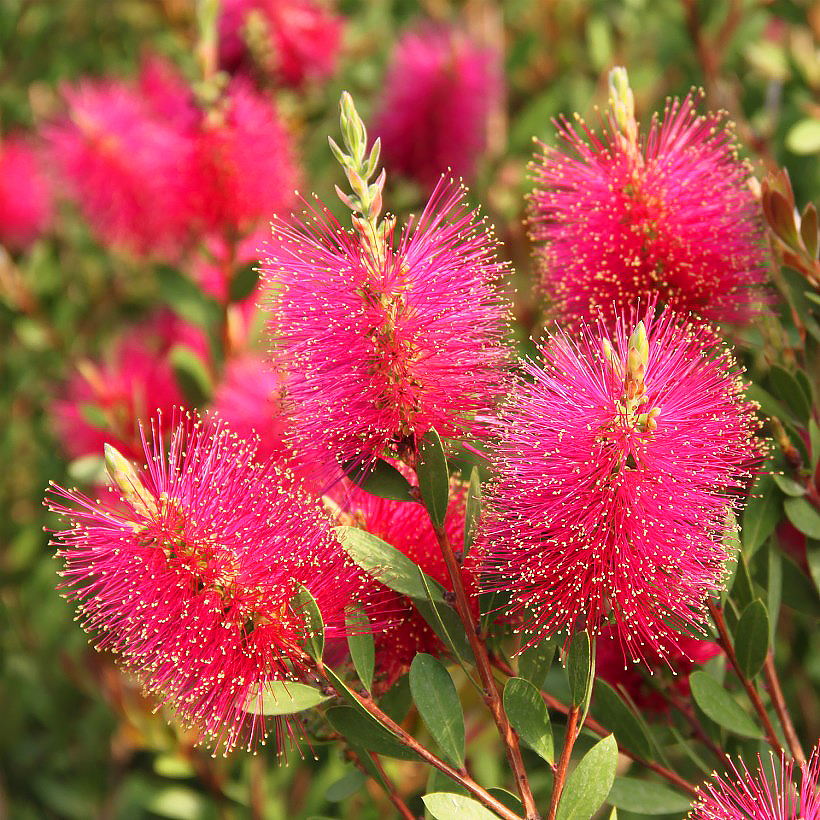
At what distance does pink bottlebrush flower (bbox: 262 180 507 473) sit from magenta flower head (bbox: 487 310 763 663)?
70 millimetres

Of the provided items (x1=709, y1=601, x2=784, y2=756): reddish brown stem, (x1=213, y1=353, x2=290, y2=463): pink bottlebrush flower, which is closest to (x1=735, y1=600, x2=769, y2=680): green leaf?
(x1=709, y1=601, x2=784, y2=756): reddish brown stem

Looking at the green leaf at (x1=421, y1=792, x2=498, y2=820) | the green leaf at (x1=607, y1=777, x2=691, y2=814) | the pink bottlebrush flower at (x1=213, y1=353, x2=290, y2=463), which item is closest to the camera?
the green leaf at (x1=421, y1=792, x2=498, y2=820)

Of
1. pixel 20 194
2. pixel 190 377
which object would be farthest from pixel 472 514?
pixel 20 194

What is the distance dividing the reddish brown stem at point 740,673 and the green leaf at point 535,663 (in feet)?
0.58

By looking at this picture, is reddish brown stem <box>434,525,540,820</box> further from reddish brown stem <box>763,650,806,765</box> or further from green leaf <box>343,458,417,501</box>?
reddish brown stem <box>763,650,806,765</box>

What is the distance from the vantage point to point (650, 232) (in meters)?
1.10

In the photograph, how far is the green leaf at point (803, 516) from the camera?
3.52ft

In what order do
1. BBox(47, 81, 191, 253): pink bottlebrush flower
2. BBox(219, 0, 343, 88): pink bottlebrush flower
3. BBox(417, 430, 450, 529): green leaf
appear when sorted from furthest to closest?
BBox(219, 0, 343, 88): pink bottlebrush flower < BBox(47, 81, 191, 253): pink bottlebrush flower < BBox(417, 430, 450, 529): green leaf

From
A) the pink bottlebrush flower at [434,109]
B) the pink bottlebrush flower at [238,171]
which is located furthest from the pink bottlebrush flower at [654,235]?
the pink bottlebrush flower at [434,109]

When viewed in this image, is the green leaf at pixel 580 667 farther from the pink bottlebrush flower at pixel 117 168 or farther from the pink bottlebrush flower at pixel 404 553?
the pink bottlebrush flower at pixel 117 168

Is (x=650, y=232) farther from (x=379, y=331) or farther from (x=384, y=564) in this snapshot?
(x=384, y=564)

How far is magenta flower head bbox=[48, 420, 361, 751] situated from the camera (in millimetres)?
927

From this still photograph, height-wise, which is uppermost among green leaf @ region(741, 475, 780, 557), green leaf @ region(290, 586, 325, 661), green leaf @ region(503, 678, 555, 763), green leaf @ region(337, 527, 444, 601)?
green leaf @ region(741, 475, 780, 557)

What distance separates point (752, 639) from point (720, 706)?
76 millimetres
